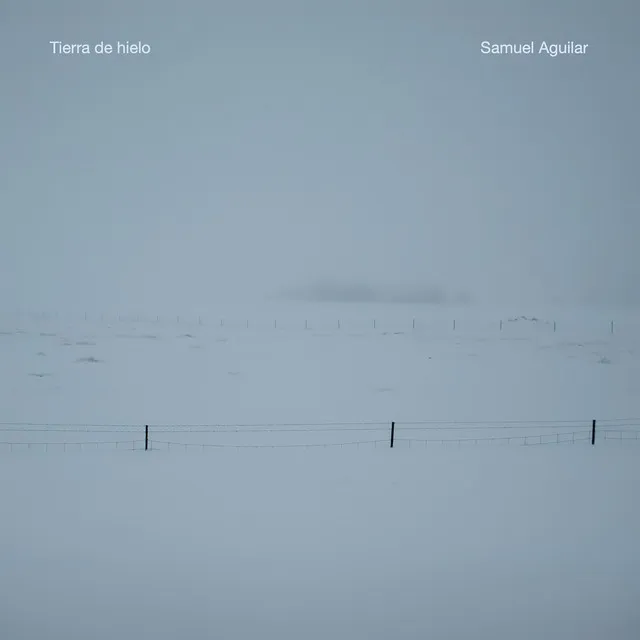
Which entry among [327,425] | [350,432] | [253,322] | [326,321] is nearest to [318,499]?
[350,432]

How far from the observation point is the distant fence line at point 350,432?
612cm

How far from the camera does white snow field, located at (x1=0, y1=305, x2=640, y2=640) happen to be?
126 inches

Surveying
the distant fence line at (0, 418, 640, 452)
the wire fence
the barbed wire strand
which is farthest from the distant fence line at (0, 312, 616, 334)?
the distant fence line at (0, 418, 640, 452)

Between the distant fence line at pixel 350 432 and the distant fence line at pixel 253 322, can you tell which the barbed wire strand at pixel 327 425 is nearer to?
the distant fence line at pixel 350 432

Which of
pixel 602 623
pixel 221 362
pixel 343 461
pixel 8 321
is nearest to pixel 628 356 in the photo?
pixel 343 461

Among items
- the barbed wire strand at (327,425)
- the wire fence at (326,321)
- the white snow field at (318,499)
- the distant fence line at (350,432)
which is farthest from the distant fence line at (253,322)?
the distant fence line at (350,432)

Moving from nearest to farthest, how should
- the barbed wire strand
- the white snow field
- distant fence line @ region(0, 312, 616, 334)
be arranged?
the white snow field
the barbed wire strand
distant fence line @ region(0, 312, 616, 334)

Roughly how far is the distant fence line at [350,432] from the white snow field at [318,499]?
5 centimetres

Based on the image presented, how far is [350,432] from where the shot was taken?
6832 mm

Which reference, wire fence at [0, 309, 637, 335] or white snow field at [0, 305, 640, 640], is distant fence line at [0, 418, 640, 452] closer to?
white snow field at [0, 305, 640, 640]

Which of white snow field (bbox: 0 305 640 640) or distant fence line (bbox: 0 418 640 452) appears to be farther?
distant fence line (bbox: 0 418 640 452)

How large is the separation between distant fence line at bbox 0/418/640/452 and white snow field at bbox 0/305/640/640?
0.05m

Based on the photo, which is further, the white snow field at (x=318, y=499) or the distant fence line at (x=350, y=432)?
the distant fence line at (x=350, y=432)

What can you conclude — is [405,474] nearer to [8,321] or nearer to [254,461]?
[254,461]
